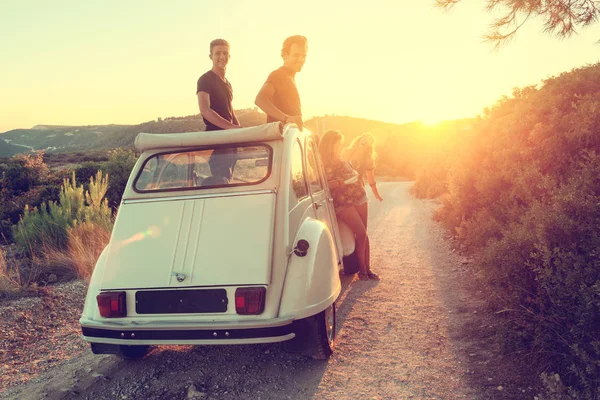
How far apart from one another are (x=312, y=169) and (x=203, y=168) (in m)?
1.32

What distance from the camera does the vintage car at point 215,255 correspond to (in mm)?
3129

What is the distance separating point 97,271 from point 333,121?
11382cm

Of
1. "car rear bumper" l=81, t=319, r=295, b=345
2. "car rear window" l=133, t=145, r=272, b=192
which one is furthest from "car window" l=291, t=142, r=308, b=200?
"car rear bumper" l=81, t=319, r=295, b=345

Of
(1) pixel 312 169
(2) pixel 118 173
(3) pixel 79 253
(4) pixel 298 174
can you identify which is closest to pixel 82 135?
(2) pixel 118 173

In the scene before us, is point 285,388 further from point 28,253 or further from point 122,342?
point 28,253

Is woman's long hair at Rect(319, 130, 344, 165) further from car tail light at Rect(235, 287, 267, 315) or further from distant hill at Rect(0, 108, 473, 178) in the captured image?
car tail light at Rect(235, 287, 267, 315)

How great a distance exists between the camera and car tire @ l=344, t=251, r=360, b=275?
607cm

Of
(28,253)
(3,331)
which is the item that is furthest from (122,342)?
(28,253)

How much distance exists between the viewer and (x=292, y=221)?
3600 millimetres

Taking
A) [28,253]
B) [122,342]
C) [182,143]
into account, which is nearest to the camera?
[122,342]

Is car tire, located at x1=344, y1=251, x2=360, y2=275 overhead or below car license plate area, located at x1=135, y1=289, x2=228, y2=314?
below

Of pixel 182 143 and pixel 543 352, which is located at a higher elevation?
pixel 182 143

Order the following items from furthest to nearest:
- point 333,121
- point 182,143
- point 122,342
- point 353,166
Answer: point 333,121 → point 353,166 → point 182,143 → point 122,342

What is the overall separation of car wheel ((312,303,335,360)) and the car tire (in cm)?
225
